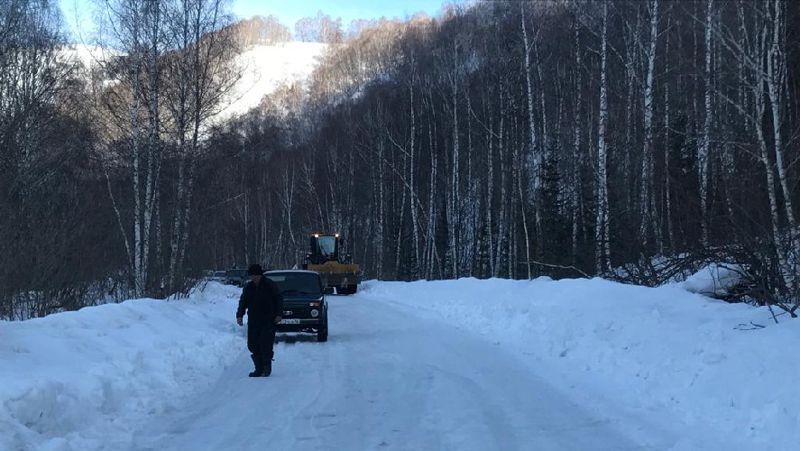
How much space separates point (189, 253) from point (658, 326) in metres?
18.7

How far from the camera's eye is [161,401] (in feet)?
26.8

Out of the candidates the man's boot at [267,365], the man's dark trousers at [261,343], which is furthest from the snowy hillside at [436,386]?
the man's dark trousers at [261,343]

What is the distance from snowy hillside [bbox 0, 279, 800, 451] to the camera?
639 cm

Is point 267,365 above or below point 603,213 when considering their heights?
below

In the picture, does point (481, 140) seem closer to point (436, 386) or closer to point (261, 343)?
point (261, 343)

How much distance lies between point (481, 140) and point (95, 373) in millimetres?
36871

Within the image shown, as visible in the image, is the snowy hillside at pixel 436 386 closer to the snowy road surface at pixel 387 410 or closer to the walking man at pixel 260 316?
the snowy road surface at pixel 387 410

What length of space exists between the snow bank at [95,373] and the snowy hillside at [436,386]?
2 cm

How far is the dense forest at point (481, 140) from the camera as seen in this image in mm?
13414

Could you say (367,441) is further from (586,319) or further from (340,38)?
(340,38)

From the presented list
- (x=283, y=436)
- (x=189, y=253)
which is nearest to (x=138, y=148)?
(x=189, y=253)

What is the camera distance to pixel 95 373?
798 centimetres

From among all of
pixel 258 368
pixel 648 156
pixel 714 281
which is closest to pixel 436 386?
pixel 258 368

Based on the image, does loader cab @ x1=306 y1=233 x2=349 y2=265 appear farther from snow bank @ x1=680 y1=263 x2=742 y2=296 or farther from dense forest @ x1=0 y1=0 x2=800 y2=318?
snow bank @ x1=680 y1=263 x2=742 y2=296
